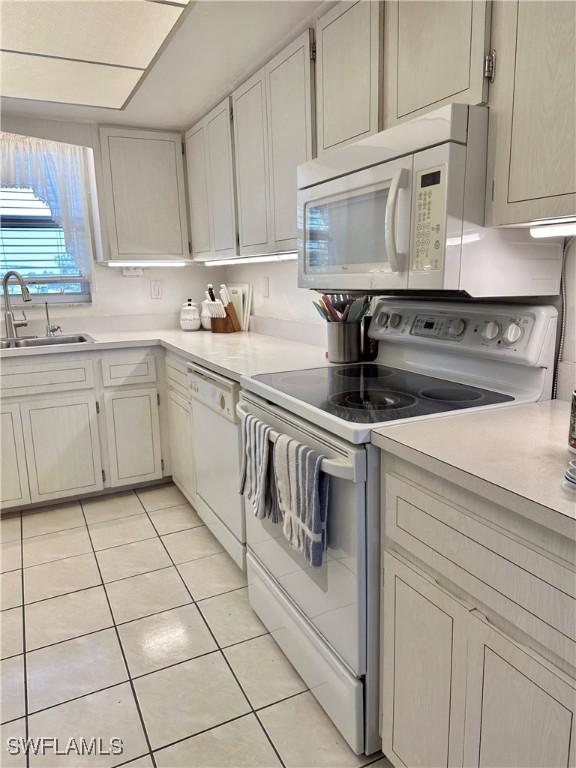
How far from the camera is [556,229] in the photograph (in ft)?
4.07

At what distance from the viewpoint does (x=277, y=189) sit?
A: 220cm

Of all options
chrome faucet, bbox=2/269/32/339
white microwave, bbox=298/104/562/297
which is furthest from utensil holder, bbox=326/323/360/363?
chrome faucet, bbox=2/269/32/339

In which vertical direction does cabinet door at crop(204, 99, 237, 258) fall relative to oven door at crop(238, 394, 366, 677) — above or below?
above

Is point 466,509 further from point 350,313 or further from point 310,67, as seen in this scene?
point 310,67

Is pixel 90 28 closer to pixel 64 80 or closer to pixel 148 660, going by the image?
pixel 64 80

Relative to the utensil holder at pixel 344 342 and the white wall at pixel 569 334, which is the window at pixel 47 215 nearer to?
the utensil holder at pixel 344 342

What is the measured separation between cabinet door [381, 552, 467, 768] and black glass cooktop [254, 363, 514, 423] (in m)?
0.37

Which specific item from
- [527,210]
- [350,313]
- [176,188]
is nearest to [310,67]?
[350,313]

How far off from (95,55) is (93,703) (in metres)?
2.42

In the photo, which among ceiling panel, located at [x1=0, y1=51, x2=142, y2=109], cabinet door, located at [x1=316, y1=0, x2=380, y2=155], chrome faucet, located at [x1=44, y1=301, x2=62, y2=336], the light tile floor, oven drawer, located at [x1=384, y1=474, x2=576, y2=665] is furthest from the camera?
chrome faucet, located at [x1=44, y1=301, x2=62, y2=336]

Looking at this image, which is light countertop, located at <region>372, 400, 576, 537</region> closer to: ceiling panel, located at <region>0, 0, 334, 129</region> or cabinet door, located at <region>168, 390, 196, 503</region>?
ceiling panel, located at <region>0, 0, 334, 129</region>

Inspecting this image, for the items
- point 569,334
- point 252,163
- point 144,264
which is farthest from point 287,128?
point 144,264

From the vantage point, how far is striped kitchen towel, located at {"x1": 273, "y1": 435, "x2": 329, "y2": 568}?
1.32m

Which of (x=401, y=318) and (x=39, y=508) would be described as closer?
(x=401, y=318)
